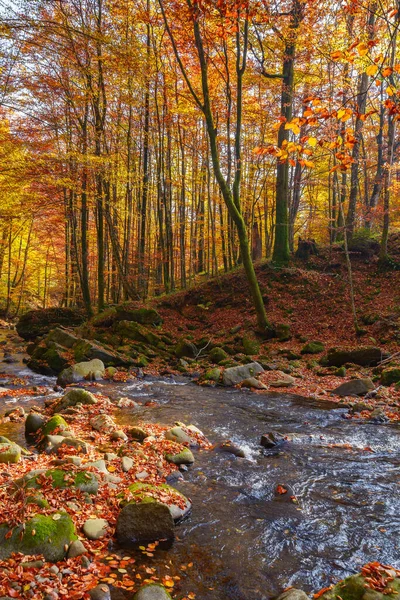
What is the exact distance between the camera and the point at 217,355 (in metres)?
12.5

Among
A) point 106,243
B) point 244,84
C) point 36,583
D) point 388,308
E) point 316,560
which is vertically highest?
point 244,84

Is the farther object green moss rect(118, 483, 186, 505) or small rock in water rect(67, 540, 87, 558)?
green moss rect(118, 483, 186, 505)

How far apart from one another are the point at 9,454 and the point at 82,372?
19.0 ft

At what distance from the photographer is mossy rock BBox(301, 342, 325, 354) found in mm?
12265

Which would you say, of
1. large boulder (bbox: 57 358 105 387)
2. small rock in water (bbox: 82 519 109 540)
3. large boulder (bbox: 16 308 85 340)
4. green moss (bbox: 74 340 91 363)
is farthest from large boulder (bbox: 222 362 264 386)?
large boulder (bbox: 16 308 85 340)

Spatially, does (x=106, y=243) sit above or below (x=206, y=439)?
above

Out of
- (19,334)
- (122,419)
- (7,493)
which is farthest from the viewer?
(19,334)

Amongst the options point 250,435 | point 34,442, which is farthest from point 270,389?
point 34,442

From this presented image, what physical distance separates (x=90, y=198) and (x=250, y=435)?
11689mm

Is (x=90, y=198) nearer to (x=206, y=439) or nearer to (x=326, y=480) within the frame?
(x=206, y=439)

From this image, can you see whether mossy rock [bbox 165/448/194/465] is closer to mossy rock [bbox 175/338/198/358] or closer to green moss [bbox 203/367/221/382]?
green moss [bbox 203/367/221/382]

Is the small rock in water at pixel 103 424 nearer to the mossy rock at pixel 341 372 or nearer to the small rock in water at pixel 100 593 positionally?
the small rock in water at pixel 100 593

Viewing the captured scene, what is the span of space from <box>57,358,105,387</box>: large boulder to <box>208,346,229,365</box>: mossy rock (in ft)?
11.2

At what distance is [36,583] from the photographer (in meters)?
2.85
